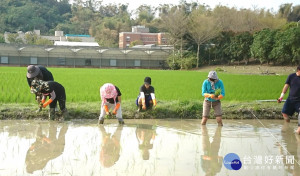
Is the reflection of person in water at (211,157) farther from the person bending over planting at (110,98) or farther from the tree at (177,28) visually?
the tree at (177,28)

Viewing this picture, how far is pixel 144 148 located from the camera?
5.25 meters

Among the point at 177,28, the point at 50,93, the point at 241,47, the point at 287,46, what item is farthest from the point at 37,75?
the point at 177,28

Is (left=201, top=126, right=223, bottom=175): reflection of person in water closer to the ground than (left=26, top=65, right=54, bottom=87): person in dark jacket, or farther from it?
closer to the ground

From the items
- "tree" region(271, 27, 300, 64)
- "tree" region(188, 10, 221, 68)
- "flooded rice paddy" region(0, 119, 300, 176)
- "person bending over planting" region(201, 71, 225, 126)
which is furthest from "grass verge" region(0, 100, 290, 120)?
"tree" region(188, 10, 221, 68)

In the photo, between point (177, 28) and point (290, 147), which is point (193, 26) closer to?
point (177, 28)

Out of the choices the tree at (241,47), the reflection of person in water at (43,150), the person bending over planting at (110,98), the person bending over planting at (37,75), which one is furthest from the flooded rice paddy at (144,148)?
the tree at (241,47)

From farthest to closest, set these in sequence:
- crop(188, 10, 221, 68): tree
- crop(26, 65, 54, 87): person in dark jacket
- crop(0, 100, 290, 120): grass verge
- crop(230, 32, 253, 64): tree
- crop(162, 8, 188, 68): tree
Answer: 1. crop(162, 8, 188, 68): tree
2. crop(188, 10, 221, 68): tree
3. crop(230, 32, 253, 64): tree
4. crop(0, 100, 290, 120): grass verge
5. crop(26, 65, 54, 87): person in dark jacket

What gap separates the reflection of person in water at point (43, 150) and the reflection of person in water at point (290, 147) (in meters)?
3.08

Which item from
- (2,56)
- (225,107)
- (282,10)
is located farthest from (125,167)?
(282,10)

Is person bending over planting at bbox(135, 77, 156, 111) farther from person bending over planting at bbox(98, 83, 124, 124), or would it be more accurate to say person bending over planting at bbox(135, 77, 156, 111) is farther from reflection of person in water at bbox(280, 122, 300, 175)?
reflection of person in water at bbox(280, 122, 300, 175)

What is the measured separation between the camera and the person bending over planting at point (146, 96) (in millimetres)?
7792

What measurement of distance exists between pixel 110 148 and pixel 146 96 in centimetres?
304

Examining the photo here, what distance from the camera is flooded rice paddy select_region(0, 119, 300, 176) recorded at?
416 centimetres

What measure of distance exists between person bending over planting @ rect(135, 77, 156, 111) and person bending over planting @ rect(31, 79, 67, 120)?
1726 millimetres
